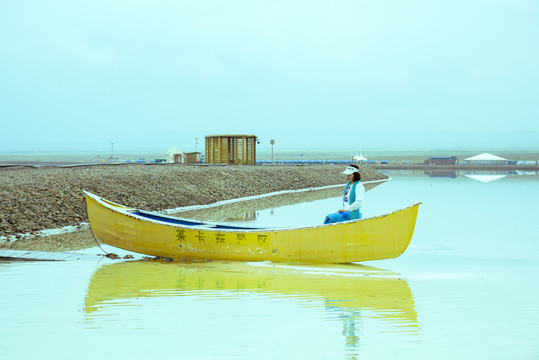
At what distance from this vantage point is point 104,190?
28469 mm

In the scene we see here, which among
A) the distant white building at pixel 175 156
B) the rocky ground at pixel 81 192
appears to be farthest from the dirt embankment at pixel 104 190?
the distant white building at pixel 175 156

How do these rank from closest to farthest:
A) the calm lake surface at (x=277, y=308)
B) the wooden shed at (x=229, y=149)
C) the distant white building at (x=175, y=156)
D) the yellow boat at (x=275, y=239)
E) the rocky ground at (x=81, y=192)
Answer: the calm lake surface at (x=277, y=308), the yellow boat at (x=275, y=239), the rocky ground at (x=81, y=192), the wooden shed at (x=229, y=149), the distant white building at (x=175, y=156)

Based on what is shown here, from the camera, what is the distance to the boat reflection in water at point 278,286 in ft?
31.3

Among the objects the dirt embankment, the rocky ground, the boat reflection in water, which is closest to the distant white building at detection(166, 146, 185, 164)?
the dirt embankment

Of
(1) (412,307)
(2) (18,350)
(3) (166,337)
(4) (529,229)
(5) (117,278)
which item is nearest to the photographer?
(2) (18,350)

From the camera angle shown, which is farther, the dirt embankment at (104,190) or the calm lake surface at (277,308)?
the dirt embankment at (104,190)

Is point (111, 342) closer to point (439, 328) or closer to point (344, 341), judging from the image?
point (344, 341)

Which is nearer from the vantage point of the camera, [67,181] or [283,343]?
[283,343]

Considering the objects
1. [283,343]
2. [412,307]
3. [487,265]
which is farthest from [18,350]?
[487,265]

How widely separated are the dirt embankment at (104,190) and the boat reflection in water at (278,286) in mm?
4827

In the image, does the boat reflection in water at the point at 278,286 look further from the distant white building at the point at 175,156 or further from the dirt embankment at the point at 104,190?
the distant white building at the point at 175,156

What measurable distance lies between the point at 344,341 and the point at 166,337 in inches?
96.1

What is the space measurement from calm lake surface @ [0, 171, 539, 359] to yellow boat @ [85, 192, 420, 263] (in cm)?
32

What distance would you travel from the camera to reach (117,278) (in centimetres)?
1263
